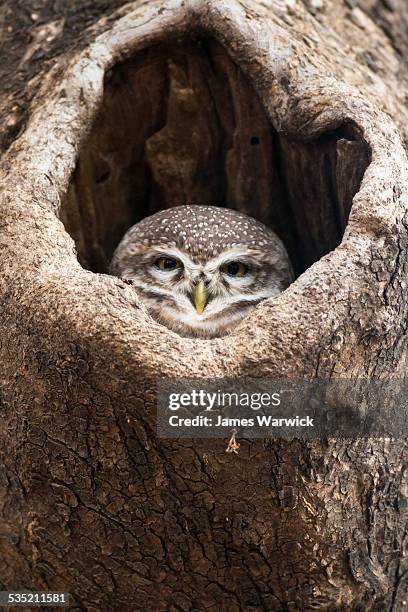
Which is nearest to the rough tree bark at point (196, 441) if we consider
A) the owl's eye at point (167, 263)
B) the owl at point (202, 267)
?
the owl at point (202, 267)

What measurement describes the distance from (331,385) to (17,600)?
4.17 feet

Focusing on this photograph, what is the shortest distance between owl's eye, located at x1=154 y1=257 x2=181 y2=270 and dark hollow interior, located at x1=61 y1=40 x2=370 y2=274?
43 centimetres

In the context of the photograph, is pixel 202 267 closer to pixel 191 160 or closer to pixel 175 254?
pixel 175 254

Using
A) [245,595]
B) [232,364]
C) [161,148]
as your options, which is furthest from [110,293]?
[161,148]

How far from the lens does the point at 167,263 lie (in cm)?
337

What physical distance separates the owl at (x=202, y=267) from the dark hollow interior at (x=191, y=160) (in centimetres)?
27

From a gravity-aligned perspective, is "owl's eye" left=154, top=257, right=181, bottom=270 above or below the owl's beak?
above

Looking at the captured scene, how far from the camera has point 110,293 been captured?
2.49 meters

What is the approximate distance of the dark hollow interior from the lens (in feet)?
11.5

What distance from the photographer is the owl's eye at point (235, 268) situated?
333 cm

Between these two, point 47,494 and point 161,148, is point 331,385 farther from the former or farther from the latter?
point 161,148

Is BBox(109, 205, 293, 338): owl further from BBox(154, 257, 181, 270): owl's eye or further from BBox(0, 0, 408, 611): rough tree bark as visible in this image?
BBox(0, 0, 408, 611): rough tree bark

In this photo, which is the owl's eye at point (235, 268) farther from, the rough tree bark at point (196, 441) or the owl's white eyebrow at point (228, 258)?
the rough tree bark at point (196, 441)

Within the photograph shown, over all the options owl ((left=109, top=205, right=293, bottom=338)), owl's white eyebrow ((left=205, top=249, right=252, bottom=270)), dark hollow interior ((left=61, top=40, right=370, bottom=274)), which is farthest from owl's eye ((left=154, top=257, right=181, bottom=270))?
dark hollow interior ((left=61, top=40, right=370, bottom=274))
